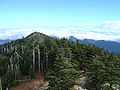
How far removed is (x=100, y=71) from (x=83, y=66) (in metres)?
24.0

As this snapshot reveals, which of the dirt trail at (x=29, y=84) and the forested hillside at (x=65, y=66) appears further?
the dirt trail at (x=29, y=84)

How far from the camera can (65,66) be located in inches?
1772

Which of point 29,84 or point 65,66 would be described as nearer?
point 65,66

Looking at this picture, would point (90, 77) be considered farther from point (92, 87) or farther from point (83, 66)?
point (83, 66)

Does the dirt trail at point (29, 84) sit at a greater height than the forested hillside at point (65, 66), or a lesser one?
lesser

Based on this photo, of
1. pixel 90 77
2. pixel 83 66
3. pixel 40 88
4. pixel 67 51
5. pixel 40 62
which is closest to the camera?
pixel 90 77

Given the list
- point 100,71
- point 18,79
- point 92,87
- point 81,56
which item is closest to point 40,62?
point 18,79

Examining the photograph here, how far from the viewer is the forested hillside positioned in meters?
42.8

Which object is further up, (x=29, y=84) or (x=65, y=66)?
(x=65, y=66)

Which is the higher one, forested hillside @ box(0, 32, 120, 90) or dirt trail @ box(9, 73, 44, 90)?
forested hillside @ box(0, 32, 120, 90)

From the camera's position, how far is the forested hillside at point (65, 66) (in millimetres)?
42844

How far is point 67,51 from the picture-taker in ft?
204

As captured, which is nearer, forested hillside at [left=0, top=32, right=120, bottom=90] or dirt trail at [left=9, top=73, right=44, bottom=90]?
forested hillside at [left=0, top=32, right=120, bottom=90]

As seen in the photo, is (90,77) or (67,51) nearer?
(90,77)
